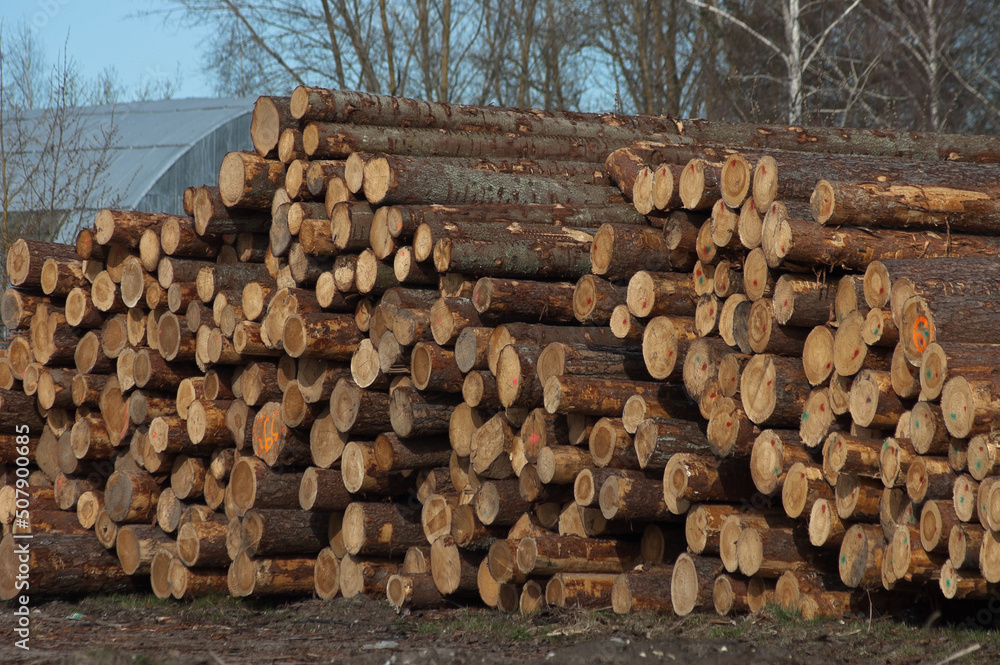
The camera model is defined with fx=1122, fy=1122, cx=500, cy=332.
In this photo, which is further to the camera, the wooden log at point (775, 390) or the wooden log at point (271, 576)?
the wooden log at point (271, 576)

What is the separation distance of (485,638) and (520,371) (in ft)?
4.53

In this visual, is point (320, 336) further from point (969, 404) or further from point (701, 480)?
point (969, 404)

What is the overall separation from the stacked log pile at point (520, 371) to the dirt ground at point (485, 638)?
199mm

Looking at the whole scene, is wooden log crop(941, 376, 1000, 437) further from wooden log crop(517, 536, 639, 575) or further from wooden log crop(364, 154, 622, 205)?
wooden log crop(364, 154, 622, 205)

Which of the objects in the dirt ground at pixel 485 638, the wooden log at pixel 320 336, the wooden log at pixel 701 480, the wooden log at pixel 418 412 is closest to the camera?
the dirt ground at pixel 485 638

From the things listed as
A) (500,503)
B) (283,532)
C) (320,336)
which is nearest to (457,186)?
(320,336)

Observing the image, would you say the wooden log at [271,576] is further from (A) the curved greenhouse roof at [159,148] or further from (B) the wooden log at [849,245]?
(A) the curved greenhouse roof at [159,148]

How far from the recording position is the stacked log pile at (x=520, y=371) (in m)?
4.87

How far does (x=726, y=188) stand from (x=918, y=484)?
173cm

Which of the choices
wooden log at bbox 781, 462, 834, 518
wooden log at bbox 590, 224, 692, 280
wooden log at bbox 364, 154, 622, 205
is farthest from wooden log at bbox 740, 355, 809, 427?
wooden log at bbox 364, 154, 622, 205

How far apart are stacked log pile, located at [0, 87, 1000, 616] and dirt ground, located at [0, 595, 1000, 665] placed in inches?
7.8

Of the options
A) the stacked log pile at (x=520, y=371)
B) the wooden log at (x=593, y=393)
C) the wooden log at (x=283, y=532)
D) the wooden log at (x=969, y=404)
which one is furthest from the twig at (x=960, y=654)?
the wooden log at (x=283, y=532)

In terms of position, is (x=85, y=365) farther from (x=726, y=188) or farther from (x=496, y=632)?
(x=726, y=188)

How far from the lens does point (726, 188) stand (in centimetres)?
549
